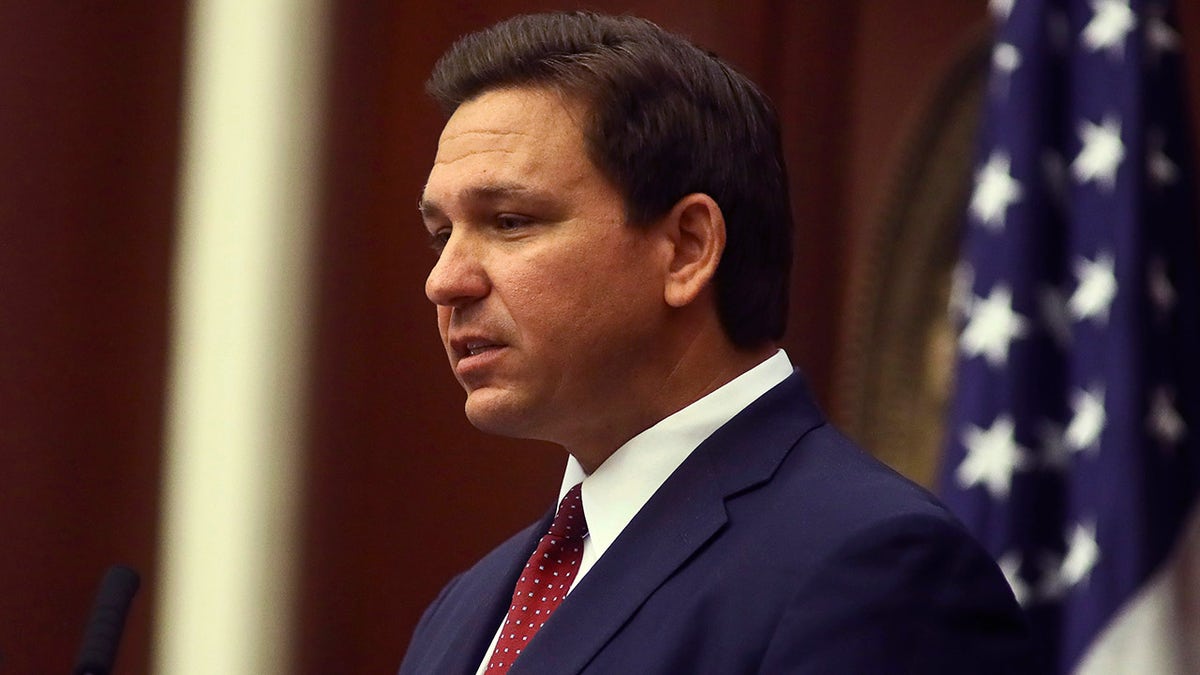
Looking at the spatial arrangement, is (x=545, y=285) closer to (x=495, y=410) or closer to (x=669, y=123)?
(x=495, y=410)

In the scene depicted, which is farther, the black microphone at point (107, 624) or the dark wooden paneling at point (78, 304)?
the dark wooden paneling at point (78, 304)

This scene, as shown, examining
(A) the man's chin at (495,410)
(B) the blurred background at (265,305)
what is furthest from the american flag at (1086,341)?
(A) the man's chin at (495,410)

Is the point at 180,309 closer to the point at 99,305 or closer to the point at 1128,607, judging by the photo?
the point at 99,305

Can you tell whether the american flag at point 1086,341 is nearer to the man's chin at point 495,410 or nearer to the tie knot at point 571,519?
the tie knot at point 571,519

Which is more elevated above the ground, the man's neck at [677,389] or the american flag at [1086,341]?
the man's neck at [677,389]

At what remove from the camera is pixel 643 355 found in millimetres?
1834

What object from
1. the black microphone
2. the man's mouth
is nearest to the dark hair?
the man's mouth

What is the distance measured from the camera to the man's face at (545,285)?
5.85ft

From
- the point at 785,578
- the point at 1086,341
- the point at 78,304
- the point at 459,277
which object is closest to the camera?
the point at 785,578

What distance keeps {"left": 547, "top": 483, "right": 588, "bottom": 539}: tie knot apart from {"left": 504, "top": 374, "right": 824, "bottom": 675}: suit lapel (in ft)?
0.38

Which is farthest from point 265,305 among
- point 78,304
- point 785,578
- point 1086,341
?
point 785,578

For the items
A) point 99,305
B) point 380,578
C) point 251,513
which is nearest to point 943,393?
point 380,578

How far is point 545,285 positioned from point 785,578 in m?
0.42

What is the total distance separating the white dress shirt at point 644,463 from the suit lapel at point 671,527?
0.03 m
